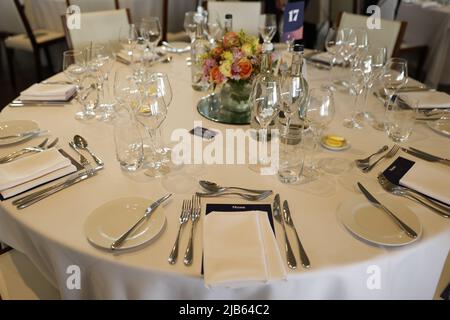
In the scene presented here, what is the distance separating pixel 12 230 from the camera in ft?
3.13

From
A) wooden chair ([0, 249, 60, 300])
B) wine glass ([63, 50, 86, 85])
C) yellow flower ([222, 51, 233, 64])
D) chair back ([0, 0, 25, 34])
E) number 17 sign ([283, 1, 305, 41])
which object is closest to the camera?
wooden chair ([0, 249, 60, 300])

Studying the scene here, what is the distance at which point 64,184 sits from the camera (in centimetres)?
101

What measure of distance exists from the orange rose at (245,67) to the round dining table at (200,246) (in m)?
0.35

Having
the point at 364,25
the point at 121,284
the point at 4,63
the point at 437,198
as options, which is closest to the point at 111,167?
the point at 121,284

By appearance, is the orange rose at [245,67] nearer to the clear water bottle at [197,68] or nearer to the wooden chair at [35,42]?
the clear water bottle at [197,68]

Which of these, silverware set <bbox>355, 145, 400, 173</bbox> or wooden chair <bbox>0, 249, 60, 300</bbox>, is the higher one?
silverware set <bbox>355, 145, 400, 173</bbox>

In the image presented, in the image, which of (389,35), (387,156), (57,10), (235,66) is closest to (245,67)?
(235,66)

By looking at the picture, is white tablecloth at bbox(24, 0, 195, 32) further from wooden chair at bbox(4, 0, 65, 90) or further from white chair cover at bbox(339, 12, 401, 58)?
white chair cover at bbox(339, 12, 401, 58)

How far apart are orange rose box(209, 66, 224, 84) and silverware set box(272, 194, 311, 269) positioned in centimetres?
53

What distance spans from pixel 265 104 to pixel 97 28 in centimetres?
154

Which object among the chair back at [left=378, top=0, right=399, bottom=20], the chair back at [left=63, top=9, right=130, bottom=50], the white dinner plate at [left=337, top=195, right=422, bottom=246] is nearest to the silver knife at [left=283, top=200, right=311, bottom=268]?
the white dinner plate at [left=337, top=195, right=422, bottom=246]

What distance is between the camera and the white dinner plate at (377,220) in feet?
2.73

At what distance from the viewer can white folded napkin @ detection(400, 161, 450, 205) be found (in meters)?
0.97

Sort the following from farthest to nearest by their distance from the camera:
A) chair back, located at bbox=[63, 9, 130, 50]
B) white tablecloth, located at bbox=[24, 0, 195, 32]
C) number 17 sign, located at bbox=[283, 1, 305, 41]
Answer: white tablecloth, located at bbox=[24, 0, 195, 32] < chair back, located at bbox=[63, 9, 130, 50] < number 17 sign, located at bbox=[283, 1, 305, 41]
